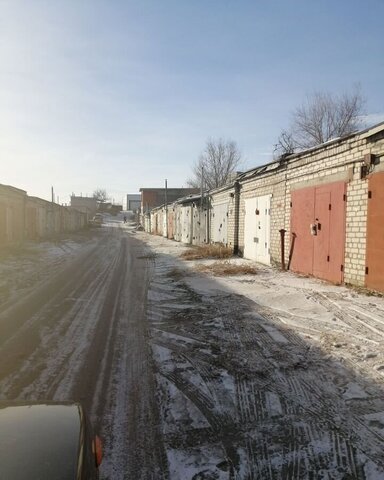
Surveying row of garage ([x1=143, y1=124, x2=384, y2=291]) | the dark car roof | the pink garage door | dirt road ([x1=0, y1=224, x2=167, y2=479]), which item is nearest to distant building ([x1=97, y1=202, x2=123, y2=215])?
row of garage ([x1=143, y1=124, x2=384, y2=291])

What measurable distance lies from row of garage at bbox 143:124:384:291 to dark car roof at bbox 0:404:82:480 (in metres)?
8.00

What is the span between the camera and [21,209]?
91.6ft

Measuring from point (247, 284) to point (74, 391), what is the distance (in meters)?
7.30

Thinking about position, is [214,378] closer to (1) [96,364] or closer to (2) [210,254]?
(1) [96,364]

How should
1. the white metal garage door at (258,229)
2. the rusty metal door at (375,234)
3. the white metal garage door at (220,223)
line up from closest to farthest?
the rusty metal door at (375,234) → the white metal garage door at (258,229) → the white metal garage door at (220,223)

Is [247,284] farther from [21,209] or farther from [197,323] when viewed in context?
[21,209]

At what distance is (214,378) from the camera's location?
187 inches

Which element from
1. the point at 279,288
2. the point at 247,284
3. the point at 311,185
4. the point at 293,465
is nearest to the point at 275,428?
the point at 293,465

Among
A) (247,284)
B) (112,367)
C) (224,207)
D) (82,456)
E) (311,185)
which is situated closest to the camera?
(82,456)

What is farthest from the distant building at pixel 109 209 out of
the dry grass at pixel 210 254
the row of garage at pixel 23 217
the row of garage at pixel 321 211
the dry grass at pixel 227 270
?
the dry grass at pixel 227 270

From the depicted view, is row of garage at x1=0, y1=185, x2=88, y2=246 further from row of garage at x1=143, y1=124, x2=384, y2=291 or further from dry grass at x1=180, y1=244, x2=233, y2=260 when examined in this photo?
row of garage at x1=143, y1=124, x2=384, y2=291

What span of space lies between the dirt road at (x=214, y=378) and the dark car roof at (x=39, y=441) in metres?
0.94

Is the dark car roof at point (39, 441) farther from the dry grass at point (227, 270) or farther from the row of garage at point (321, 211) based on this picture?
the dry grass at point (227, 270)

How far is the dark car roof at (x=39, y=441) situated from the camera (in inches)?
73.4
